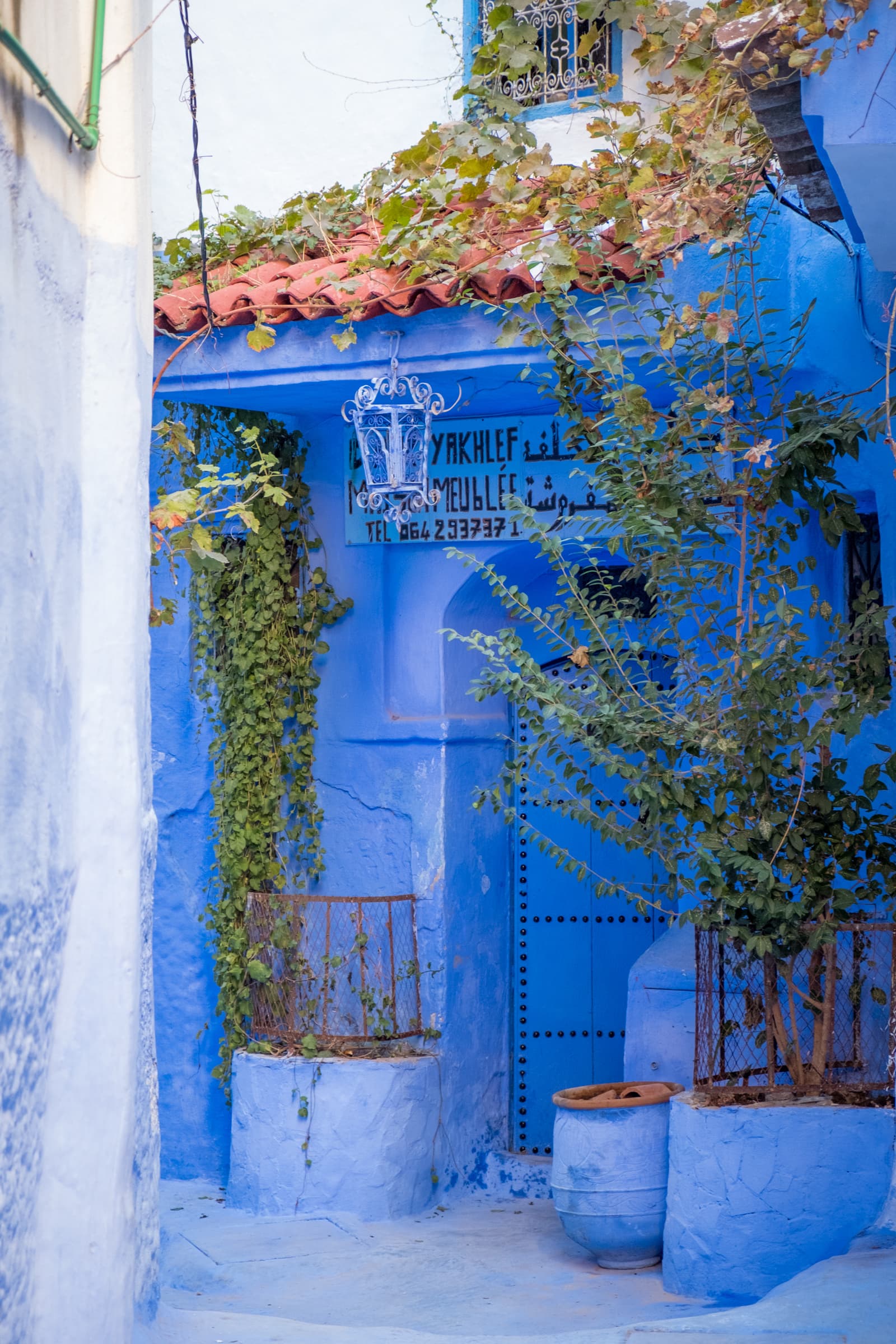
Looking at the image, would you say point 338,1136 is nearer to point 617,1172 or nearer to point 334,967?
point 334,967

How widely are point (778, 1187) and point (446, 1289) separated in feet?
4.56

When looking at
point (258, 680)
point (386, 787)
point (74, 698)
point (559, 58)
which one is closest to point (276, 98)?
point (559, 58)

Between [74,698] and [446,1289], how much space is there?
3355mm

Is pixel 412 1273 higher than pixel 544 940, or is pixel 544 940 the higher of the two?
pixel 544 940

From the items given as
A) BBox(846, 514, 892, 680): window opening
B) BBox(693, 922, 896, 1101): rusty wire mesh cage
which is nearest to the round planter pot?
BBox(693, 922, 896, 1101): rusty wire mesh cage

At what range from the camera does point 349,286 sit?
5.64 meters

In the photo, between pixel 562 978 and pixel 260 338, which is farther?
pixel 562 978

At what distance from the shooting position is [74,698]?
3113 mm

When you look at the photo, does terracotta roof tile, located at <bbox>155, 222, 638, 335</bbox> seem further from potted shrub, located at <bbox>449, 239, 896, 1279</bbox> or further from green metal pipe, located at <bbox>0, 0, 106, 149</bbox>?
green metal pipe, located at <bbox>0, 0, 106, 149</bbox>

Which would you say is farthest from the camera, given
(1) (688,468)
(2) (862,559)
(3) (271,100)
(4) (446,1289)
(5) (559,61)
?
(3) (271,100)

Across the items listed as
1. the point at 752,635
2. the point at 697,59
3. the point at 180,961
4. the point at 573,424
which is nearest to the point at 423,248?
the point at 573,424

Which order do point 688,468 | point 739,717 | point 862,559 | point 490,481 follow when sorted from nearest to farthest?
1. point 739,717
2. point 688,468
3. point 862,559
4. point 490,481

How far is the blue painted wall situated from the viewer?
21.1ft

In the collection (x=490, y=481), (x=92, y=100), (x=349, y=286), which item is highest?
(x=349, y=286)
